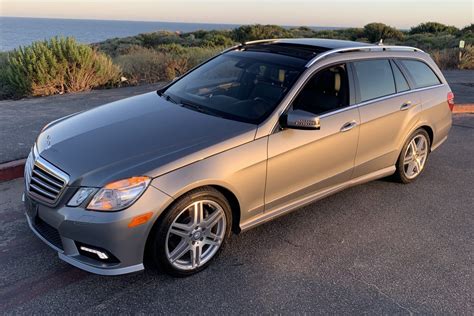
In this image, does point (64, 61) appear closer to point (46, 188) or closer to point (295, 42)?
point (295, 42)

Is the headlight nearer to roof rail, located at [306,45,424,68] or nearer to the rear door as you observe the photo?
roof rail, located at [306,45,424,68]

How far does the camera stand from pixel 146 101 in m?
4.52

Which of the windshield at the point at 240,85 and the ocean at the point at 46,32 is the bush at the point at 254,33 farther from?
the windshield at the point at 240,85

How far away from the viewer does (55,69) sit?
9430mm

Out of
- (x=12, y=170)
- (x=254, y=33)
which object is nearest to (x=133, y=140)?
(x=12, y=170)

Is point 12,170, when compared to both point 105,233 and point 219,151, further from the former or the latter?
point 219,151

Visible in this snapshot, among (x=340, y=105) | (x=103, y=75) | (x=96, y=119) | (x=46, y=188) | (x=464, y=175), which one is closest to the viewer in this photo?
(x=46, y=188)

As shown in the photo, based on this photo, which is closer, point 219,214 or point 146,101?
point 219,214

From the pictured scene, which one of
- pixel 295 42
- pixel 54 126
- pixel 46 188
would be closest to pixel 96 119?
pixel 54 126

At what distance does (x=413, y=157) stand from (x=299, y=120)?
2445mm

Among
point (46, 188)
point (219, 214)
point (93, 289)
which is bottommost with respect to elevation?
point (93, 289)

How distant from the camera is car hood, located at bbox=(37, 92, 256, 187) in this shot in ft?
10.3

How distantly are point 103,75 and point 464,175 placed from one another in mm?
7838

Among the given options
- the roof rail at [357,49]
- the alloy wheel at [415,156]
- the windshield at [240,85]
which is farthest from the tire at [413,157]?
the windshield at [240,85]
